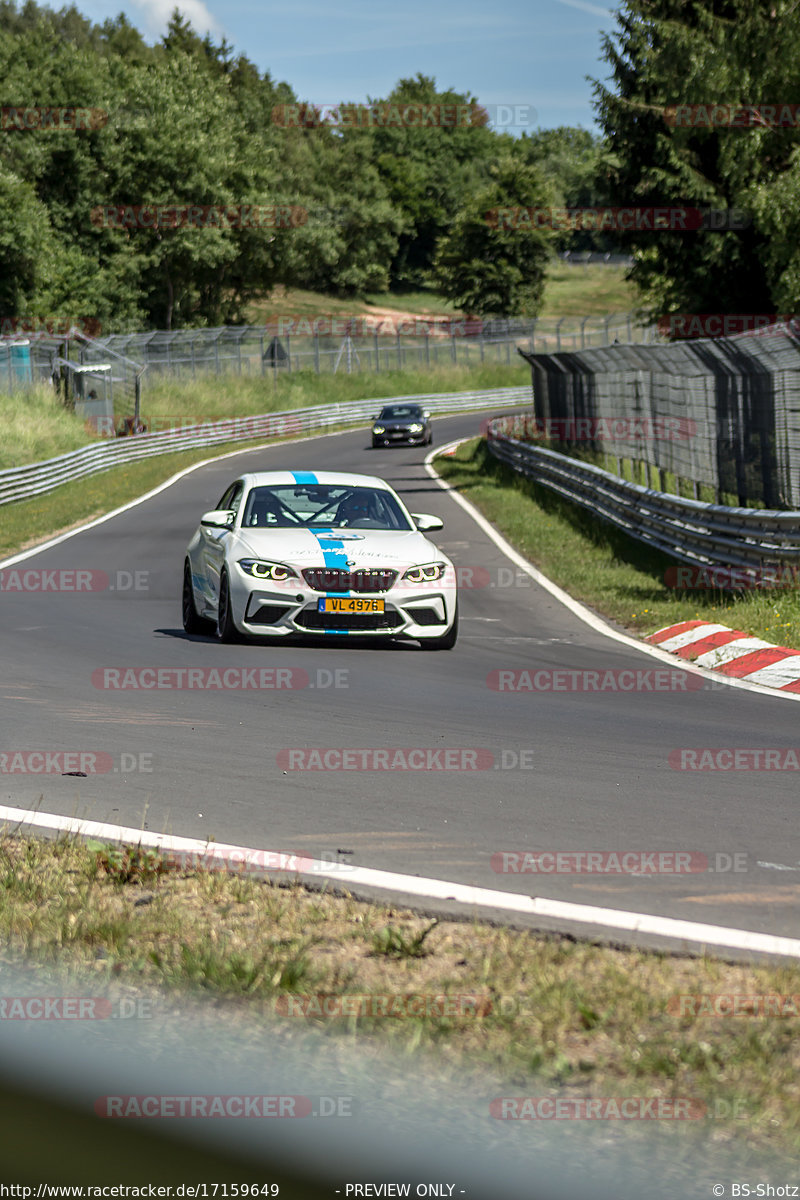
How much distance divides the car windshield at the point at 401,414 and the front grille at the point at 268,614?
3684 cm

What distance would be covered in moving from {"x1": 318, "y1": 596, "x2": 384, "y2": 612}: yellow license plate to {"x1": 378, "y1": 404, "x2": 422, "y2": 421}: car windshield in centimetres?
3674

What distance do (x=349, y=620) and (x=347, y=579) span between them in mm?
338

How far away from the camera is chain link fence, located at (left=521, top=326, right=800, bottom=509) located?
50.4ft

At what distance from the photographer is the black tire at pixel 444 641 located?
461 inches

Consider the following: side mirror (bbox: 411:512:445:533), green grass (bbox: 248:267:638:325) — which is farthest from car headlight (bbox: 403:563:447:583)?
green grass (bbox: 248:267:638:325)

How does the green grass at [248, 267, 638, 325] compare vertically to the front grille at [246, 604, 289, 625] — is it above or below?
above

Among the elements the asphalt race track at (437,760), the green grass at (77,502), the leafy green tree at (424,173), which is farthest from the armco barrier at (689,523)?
the leafy green tree at (424,173)

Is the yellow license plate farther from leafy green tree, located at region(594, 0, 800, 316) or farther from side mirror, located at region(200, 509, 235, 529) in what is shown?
leafy green tree, located at region(594, 0, 800, 316)

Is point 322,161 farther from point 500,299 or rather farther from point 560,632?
point 560,632

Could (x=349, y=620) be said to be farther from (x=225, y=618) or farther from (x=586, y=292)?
(x=586, y=292)

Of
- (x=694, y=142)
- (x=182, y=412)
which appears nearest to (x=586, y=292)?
(x=182, y=412)

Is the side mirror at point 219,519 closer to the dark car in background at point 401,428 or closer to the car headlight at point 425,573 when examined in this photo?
the car headlight at point 425,573

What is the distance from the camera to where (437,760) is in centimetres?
710

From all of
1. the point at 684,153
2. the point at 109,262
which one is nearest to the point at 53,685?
the point at 684,153
